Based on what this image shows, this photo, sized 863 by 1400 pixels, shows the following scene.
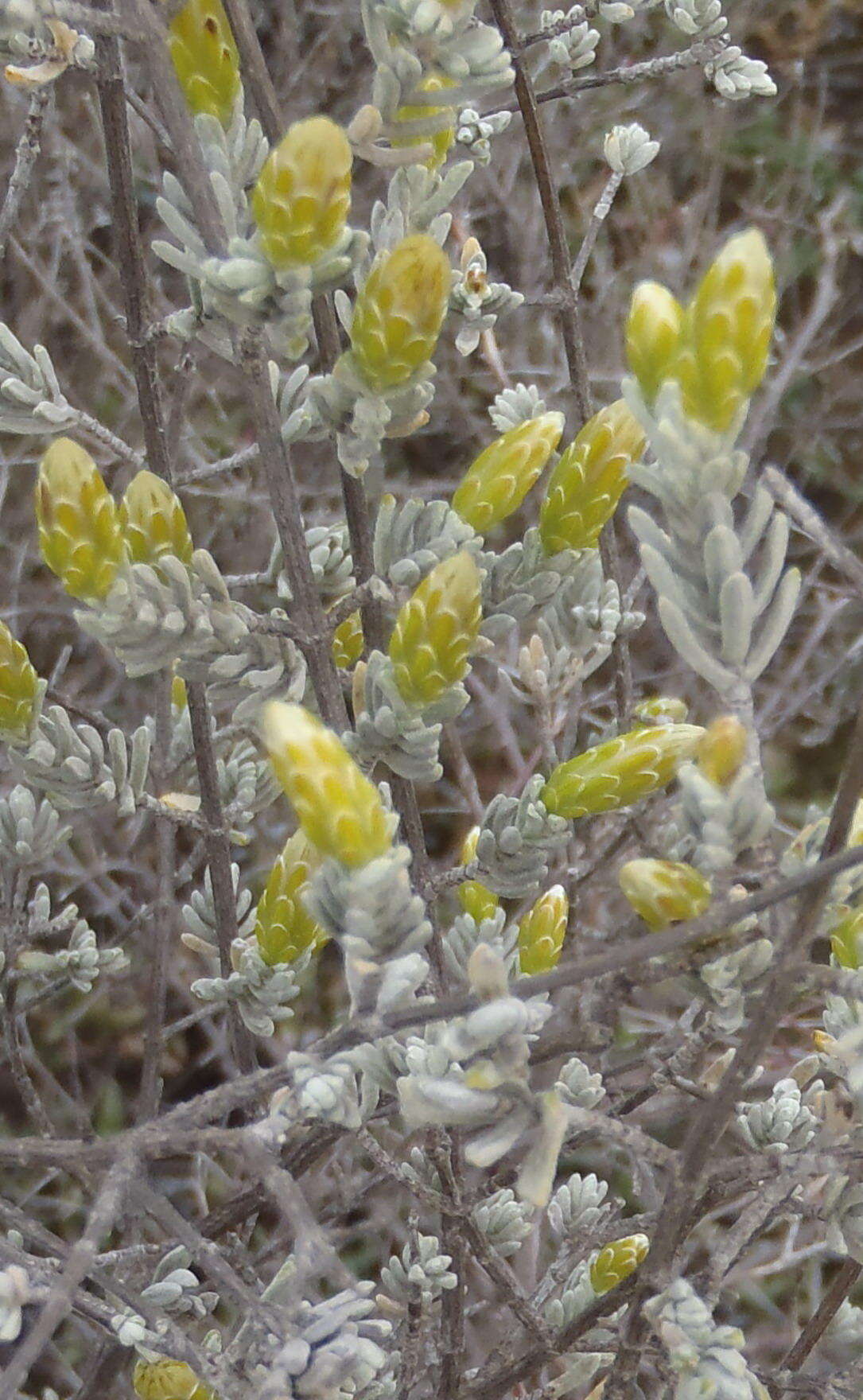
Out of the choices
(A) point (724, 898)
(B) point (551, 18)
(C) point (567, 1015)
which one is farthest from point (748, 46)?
(A) point (724, 898)

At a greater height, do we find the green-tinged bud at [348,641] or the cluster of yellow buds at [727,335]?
the cluster of yellow buds at [727,335]

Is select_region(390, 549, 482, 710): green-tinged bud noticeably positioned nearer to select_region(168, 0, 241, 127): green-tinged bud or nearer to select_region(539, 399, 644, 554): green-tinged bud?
select_region(539, 399, 644, 554): green-tinged bud

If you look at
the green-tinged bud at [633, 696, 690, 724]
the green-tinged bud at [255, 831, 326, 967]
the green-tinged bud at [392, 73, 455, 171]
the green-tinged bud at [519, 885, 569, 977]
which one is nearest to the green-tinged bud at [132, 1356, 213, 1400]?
the green-tinged bud at [255, 831, 326, 967]

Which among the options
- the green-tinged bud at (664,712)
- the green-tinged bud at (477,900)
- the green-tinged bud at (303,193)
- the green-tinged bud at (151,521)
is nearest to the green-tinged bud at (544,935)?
the green-tinged bud at (477,900)

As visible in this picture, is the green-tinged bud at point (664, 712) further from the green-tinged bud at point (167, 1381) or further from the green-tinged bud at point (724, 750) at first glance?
the green-tinged bud at point (167, 1381)

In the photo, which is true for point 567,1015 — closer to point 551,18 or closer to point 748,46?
point 551,18

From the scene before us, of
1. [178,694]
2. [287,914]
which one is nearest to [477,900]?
[287,914]
